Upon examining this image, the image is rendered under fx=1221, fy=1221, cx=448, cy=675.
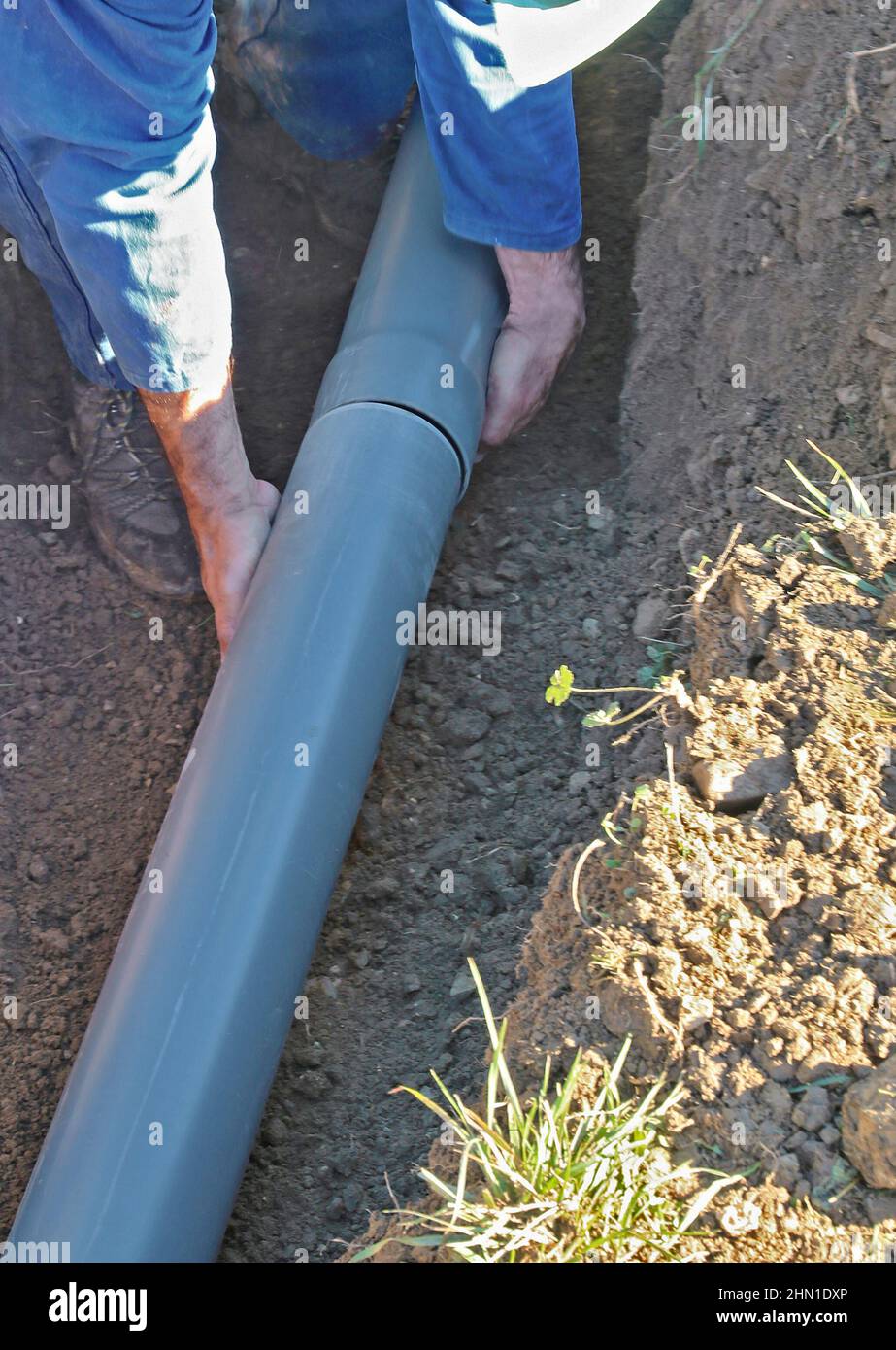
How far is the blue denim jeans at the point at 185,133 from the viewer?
1.91 meters

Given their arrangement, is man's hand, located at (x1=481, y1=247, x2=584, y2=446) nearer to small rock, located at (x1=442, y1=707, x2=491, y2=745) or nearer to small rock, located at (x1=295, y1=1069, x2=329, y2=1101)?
small rock, located at (x1=442, y1=707, x2=491, y2=745)

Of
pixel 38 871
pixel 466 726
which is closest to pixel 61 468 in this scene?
pixel 38 871

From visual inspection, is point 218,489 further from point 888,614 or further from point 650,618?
point 888,614

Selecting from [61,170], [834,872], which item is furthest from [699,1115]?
[61,170]

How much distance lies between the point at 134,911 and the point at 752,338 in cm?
156

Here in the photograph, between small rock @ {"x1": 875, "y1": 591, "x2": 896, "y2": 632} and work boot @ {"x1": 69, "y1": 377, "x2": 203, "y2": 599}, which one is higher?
small rock @ {"x1": 875, "y1": 591, "x2": 896, "y2": 632}

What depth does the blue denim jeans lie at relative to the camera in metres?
1.91

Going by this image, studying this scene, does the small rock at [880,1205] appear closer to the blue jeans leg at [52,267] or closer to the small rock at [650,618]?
the small rock at [650,618]

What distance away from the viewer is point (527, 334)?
2582mm

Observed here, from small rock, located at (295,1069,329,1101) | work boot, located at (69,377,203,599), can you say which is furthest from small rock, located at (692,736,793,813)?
work boot, located at (69,377,203,599)

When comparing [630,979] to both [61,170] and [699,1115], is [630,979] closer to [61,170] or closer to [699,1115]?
[699,1115]

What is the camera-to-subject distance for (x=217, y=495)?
2.38 metres

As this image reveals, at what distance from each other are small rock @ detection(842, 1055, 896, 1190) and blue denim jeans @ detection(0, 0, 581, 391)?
1649mm

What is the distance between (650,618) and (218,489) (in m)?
0.87
